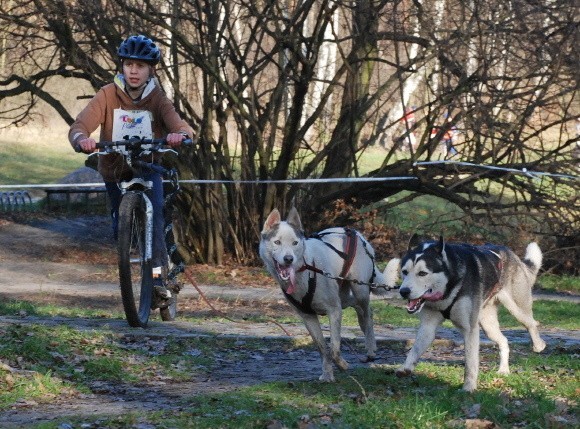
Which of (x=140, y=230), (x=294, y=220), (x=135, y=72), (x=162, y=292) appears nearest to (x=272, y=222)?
(x=294, y=220)

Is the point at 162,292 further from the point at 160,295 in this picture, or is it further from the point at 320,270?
the point at 320,270

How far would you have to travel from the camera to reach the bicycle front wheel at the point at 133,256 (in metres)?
9.23

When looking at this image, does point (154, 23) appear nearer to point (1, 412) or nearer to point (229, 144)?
point (229, 144)

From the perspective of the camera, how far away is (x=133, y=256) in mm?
9609

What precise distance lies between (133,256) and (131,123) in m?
1.05

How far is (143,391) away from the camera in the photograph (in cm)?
770

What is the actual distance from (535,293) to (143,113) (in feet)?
27.5

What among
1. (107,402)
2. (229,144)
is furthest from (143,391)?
(229,144)

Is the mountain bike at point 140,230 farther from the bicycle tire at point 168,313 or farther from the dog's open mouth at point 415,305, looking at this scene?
the dog's open mouth at point 415,305

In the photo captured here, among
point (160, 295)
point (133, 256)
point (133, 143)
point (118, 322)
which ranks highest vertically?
point (133, 143)

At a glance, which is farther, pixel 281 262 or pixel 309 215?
pixel 309 215

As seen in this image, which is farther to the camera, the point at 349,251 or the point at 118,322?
the point at 118,322

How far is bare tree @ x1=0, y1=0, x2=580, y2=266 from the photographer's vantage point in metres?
15.9

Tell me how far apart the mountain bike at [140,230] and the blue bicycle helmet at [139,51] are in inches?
26.5
